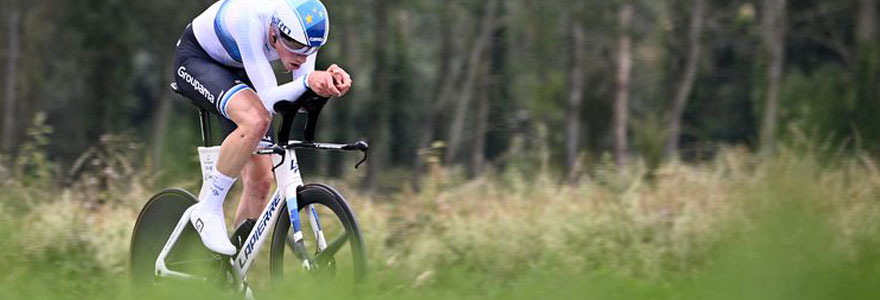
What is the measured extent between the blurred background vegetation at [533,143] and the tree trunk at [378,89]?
9 cm

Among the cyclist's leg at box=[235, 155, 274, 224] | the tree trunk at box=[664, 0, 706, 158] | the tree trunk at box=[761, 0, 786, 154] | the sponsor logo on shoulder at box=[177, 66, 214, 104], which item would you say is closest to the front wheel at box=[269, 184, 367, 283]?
the cyclist's leg at box=[235, 155, 274, 224]

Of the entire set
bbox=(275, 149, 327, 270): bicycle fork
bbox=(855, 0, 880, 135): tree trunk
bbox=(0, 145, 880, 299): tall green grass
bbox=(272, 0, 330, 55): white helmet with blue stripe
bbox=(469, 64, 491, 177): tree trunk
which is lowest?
bbox=(469, 64, 491, 177): tree trunk

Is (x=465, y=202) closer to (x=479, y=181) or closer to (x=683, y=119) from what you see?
(x=479, y=181)

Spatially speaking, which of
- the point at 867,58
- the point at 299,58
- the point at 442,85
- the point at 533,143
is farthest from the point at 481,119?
the point at 299,58

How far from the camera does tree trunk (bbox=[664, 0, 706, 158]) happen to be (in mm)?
37344

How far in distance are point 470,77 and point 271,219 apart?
1452 inches

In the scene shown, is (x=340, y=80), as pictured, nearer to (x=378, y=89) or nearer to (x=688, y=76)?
(x=688, y=76)

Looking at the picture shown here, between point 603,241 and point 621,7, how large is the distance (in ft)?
88.8

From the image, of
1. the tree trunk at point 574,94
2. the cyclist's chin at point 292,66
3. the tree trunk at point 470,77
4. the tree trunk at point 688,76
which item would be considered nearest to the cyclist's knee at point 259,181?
the cyclist's chin at point 292,66

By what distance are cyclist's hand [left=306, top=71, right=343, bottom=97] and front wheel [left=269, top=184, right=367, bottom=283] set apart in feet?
1.53

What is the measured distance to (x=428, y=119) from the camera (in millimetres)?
43812

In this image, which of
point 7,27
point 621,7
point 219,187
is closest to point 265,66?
point 219,187

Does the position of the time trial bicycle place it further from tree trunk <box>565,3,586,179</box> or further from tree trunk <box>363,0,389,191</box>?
tree trunk <box>565,3,586,179</box>

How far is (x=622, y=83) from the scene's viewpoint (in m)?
37.6
